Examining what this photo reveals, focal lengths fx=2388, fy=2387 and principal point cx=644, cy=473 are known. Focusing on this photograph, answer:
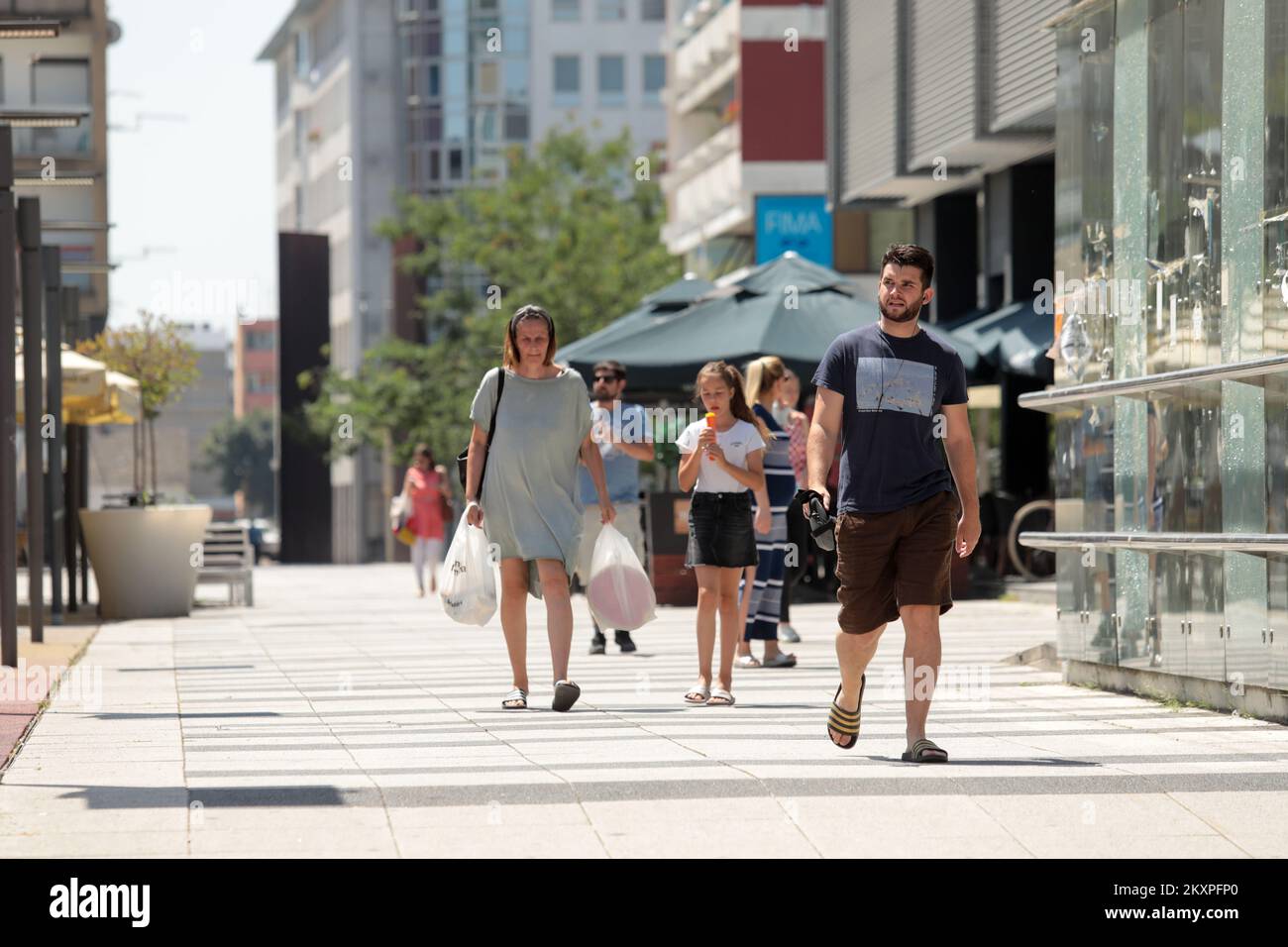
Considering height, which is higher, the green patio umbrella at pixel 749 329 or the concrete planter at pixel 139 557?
the green patio umbrella at pixel 749 329

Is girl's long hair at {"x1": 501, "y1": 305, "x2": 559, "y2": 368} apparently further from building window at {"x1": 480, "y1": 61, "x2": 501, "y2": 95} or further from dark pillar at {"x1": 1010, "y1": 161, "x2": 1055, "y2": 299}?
building window at {"x1": 480, "y1": 61, "x2": 501, "y2": 95}

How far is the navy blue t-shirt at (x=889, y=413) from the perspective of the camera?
28.1ft

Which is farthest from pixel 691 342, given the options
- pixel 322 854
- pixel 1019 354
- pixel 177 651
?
pixel 322 854

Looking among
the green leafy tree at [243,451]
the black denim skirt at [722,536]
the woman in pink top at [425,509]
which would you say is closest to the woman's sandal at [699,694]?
the black denim skirt at [722,536]

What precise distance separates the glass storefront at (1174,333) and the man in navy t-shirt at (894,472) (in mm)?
1956

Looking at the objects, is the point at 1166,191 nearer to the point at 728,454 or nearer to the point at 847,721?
the point at 728,454

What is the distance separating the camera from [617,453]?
1531cm

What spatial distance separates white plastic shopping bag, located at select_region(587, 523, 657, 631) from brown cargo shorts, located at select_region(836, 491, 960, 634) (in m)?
2.66

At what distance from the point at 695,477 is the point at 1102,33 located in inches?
122

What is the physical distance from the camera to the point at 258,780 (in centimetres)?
789

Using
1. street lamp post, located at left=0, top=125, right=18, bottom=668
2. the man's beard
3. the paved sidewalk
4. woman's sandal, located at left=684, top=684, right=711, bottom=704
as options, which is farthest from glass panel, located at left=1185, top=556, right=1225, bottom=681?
street lamp post, located at left=0, top=125, right=18, bottom=668

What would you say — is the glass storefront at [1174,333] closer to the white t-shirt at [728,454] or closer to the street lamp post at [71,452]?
the white t-shirt at [728,454]
